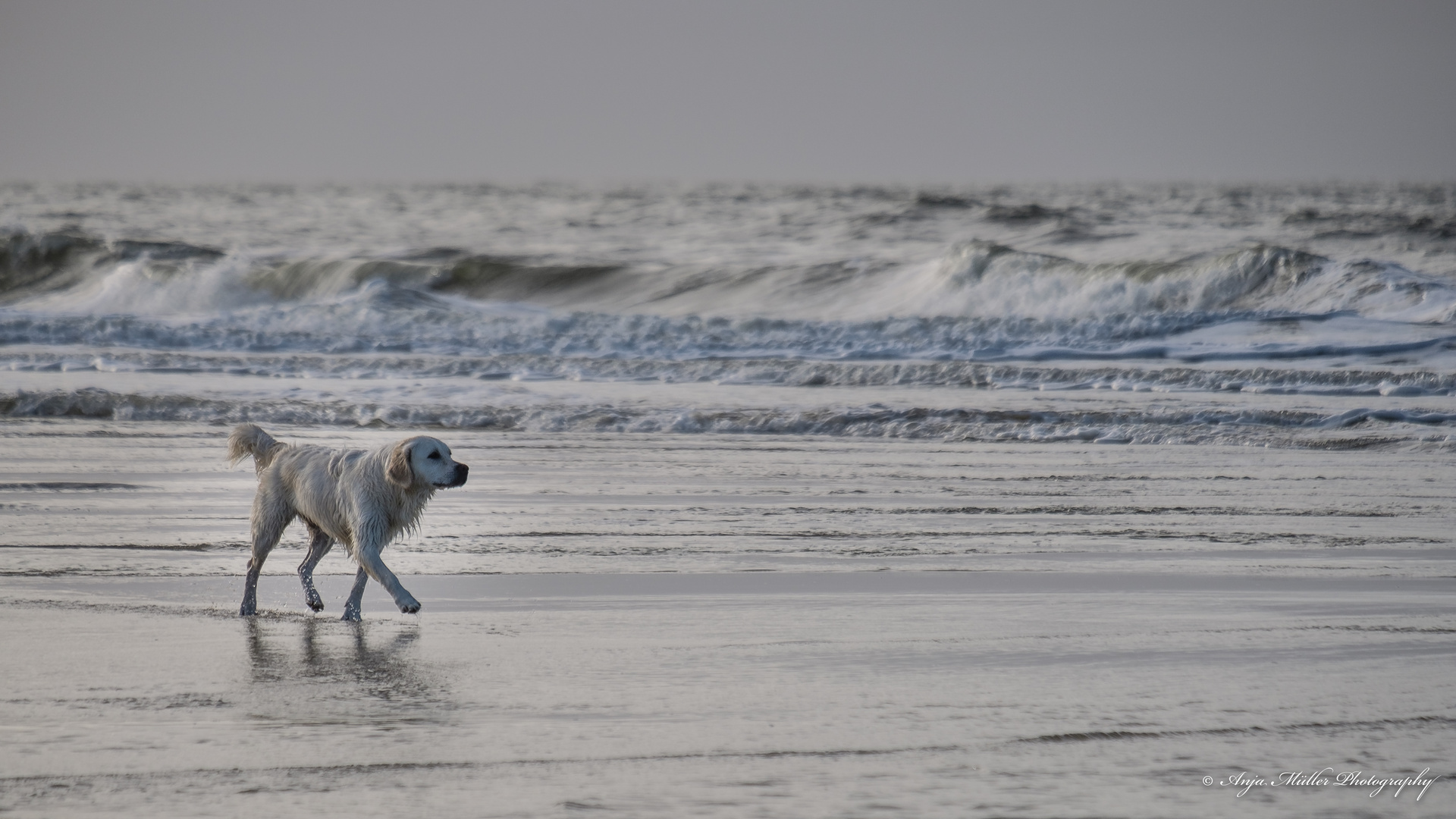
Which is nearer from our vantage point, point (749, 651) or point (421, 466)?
point (749, 651)

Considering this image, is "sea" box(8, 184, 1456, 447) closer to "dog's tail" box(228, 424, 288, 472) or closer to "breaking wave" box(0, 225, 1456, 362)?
"breaking wave" box(0, 225, 1456, 362)

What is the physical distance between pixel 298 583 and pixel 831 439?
16.8 feet

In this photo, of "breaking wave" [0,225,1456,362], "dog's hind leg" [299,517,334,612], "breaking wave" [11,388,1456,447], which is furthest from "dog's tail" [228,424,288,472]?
"breaking wave" [0,225,1456,362]

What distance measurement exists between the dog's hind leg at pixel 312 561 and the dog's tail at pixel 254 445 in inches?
13.7

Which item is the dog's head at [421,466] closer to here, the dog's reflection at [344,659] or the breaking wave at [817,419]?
the dog's reflection at [344,659]

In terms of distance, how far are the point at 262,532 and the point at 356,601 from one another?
0.52m

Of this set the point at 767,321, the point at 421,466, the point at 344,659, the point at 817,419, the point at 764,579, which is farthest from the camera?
the point at 767,321

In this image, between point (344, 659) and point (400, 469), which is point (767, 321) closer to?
point (400, 469)

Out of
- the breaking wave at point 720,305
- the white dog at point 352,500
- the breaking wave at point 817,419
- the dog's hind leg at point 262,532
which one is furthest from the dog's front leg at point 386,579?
the breaking wave at point 720,305

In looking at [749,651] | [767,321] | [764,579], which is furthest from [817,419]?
[767,321]

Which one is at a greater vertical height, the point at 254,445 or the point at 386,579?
the point at 254,445

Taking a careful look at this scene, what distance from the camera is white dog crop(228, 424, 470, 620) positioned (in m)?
5.08

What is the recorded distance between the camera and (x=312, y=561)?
5.40 meters

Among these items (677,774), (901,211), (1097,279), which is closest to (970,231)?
(901,211)
